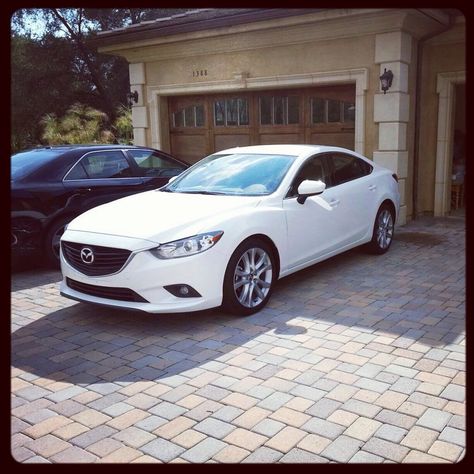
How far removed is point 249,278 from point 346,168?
247cm

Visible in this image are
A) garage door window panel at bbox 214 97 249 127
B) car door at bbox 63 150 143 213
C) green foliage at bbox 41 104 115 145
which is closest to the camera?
car door at bbox 63 150 143 213

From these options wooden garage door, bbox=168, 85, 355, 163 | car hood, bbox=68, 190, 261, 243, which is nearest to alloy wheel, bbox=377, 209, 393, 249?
car hood, bbox=68, 190, 261, 243

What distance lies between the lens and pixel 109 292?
15.6ft

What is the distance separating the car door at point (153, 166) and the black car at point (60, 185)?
15 millimetres

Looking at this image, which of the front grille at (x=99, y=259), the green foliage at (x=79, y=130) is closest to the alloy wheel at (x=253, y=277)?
the front grille at (x=99, y=259)

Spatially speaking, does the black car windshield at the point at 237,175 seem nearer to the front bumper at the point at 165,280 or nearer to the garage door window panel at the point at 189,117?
the front bumper at the point at 165,280

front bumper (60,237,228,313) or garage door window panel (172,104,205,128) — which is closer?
front bumper (60,237,228,313)

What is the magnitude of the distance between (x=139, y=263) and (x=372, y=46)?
6.55m

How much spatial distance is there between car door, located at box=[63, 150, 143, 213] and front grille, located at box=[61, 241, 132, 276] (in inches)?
83.9

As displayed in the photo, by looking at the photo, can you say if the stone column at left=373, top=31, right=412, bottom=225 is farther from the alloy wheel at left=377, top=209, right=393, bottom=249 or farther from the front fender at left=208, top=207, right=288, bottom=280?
the front fender at left=208, top=207, right=288, bottom=280

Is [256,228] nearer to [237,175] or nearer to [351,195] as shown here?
[237,175]

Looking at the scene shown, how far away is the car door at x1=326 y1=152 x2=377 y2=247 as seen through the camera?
21.1 feet

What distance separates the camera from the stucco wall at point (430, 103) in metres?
9.71

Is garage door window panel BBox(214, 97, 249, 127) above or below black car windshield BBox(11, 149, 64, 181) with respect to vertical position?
above
